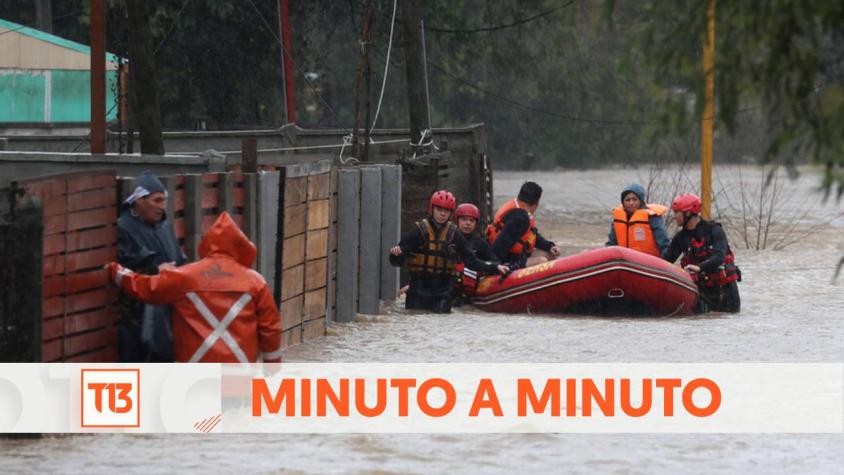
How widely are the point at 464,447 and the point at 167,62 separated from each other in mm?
30157

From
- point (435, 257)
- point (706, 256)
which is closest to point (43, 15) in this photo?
point (435, 257)

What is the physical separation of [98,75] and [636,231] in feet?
Answer: 19.6

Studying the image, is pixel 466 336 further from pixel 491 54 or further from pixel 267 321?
pixel 491 54

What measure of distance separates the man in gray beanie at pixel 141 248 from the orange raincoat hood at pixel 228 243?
12.4 inches

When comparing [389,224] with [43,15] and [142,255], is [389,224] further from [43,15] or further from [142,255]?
[43,15]

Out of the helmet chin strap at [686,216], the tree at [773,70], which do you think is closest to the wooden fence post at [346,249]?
the helmet chin strap at [686,216]

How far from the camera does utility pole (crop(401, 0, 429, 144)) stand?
78.3ft

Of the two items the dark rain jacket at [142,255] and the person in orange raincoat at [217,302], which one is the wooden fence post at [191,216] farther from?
the person in orange raincoat at [217,302]

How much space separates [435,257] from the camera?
16.0 metres

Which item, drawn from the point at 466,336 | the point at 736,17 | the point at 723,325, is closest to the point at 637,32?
the point at 736,17

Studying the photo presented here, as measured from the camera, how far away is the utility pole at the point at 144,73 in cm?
1535

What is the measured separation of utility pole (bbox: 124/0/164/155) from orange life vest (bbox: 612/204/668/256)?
16.5 ft

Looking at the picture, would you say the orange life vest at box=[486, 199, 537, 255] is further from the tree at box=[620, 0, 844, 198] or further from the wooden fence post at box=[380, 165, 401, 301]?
the tree at box=[620, 0, 844, 198]

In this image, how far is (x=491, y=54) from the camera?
4697cm
